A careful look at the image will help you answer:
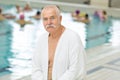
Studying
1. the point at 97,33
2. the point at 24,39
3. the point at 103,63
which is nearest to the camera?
the point at 103,63

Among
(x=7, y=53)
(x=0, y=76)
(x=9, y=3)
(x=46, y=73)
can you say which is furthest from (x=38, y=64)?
(x=9, y=3)

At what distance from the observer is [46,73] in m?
1.97

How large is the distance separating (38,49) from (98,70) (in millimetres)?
2412

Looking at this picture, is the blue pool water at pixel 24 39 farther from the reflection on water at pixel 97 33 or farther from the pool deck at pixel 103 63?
the pool deck at pixel 103 63

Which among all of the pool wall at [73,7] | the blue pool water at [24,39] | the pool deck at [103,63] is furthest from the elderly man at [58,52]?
the pool wall at [73,7]

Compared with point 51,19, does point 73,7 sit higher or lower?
lower

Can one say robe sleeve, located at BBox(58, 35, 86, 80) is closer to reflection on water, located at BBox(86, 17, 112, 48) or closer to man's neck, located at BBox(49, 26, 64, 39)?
man's neck, located at BBox(49, 26, 64, 39)

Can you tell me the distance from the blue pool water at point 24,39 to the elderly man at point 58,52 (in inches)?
78.9

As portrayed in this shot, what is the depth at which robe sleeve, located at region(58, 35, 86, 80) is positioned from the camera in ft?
6.28

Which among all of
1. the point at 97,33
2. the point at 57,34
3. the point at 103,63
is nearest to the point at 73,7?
the point at 97,33

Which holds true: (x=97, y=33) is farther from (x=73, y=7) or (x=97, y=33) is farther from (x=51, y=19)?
(x=51, y=19)

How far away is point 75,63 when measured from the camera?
1922mm

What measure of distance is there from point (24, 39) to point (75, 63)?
4595 millimetres

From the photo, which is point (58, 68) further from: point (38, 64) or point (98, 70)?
point (98, 70)
